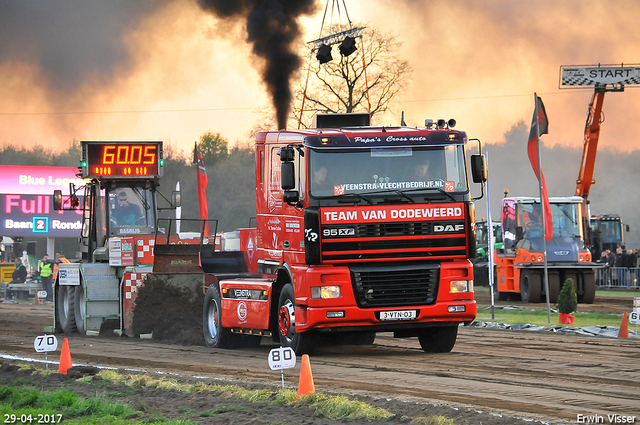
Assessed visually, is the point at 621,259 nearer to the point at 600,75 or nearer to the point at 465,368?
the point at 600,75

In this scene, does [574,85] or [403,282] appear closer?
[403,282]

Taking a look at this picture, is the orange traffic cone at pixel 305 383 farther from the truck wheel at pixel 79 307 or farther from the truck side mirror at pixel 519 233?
the truck side mirror at pixel 519 233

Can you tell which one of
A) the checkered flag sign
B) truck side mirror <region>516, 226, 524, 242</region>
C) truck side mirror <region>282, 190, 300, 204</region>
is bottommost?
truck side mirror <region>516, 226, 524, 242</region>

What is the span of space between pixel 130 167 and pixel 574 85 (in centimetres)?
2831

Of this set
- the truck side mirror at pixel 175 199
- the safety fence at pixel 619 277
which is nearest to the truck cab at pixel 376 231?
the truck side mirror at pixel 175 199

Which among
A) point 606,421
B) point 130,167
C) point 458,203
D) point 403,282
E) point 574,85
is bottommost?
point 606,421

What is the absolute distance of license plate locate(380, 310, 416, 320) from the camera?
1234cm

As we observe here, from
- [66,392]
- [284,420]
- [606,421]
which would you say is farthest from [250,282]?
[606,421]

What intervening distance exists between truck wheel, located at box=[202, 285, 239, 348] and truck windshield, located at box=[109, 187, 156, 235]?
436cm

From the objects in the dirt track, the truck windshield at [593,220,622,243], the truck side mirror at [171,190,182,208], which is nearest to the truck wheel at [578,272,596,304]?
the dirt track

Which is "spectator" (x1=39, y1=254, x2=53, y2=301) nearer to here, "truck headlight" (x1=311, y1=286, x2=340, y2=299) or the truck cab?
the truck cab

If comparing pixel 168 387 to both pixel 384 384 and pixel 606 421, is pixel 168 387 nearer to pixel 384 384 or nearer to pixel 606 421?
pixel 384 384

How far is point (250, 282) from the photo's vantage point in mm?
13938

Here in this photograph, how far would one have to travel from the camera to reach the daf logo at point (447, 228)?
488 inches
